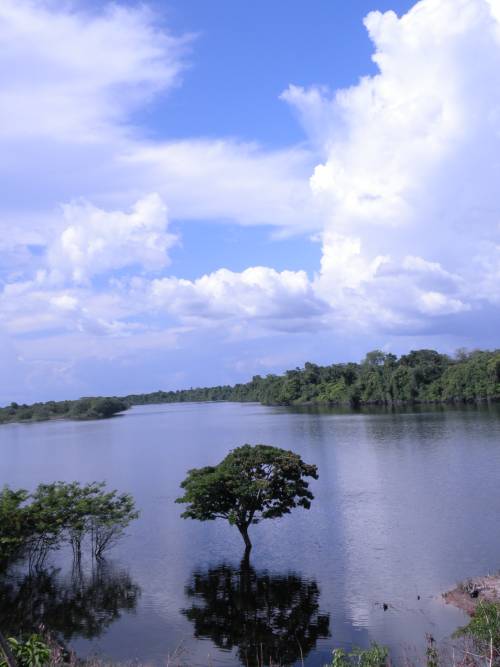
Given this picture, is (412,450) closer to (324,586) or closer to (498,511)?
(498,511)

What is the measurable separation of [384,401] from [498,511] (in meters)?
111

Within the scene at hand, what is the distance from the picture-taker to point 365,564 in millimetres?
28625

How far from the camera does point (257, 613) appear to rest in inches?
943

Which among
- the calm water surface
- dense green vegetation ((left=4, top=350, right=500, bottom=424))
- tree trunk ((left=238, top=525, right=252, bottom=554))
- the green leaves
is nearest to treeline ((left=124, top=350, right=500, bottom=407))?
dense green vegetation ((left=4, top=350, right=500, bottom=424))

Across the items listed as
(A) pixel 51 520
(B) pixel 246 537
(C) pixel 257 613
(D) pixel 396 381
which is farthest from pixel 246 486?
(D) pixel 396 381

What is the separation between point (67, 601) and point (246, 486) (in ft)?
30.0

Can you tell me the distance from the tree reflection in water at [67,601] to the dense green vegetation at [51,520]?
4.74 feet

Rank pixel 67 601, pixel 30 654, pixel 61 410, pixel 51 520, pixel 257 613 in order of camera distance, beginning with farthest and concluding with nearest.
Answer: pixel 61 410 → pixel 51 520 → pixel 67 601 → pixel 257 613 → pixel 30 654

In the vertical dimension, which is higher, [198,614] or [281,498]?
[281,498]

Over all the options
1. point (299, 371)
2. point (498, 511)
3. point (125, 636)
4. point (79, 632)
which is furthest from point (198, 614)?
point (299, 371)

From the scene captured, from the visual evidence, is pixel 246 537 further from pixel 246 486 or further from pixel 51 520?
pixel 51 520

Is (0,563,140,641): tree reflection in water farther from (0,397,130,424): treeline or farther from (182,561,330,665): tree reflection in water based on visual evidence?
(0,397,130,424): treeline

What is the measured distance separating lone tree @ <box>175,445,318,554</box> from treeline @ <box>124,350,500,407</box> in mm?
104303

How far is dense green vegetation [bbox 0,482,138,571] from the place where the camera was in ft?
84.2
